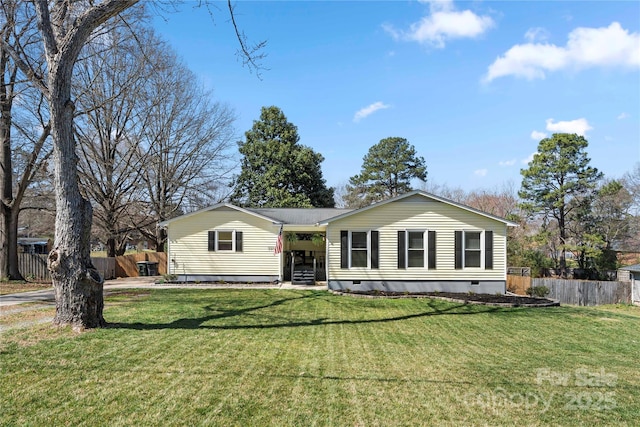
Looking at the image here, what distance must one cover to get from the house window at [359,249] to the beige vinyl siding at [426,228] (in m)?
0.20

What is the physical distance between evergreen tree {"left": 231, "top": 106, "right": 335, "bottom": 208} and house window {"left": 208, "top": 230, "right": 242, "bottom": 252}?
1102 cm

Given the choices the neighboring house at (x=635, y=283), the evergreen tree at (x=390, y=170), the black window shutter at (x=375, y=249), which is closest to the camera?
the black window shutter at (x=375, y=249)

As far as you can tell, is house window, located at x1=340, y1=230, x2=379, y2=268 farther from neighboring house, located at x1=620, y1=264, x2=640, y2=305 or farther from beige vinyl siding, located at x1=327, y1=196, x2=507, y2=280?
neighboring house, located at x1=620, y1=264, x2=640, y2=305

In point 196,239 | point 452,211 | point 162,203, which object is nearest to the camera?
point 452,211

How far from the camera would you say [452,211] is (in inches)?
599

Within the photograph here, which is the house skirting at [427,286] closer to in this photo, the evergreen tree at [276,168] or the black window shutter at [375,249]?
the black window shutter at [375,249]

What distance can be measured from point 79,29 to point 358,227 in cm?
1097

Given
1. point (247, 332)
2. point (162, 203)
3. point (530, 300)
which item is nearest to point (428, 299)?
point (530, 300)

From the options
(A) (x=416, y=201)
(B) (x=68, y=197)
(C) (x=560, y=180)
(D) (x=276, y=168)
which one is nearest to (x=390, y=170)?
(D) (x=276, y=168)

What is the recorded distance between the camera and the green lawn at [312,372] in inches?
151

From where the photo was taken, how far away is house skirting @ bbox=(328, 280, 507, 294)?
1509 centimetres

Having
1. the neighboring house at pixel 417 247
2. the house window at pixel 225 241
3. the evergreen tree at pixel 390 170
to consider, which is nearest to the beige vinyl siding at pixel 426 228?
the neighboring house at pixel 417 247

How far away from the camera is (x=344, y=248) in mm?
15359

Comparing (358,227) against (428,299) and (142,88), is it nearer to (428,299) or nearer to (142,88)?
(428,299)
